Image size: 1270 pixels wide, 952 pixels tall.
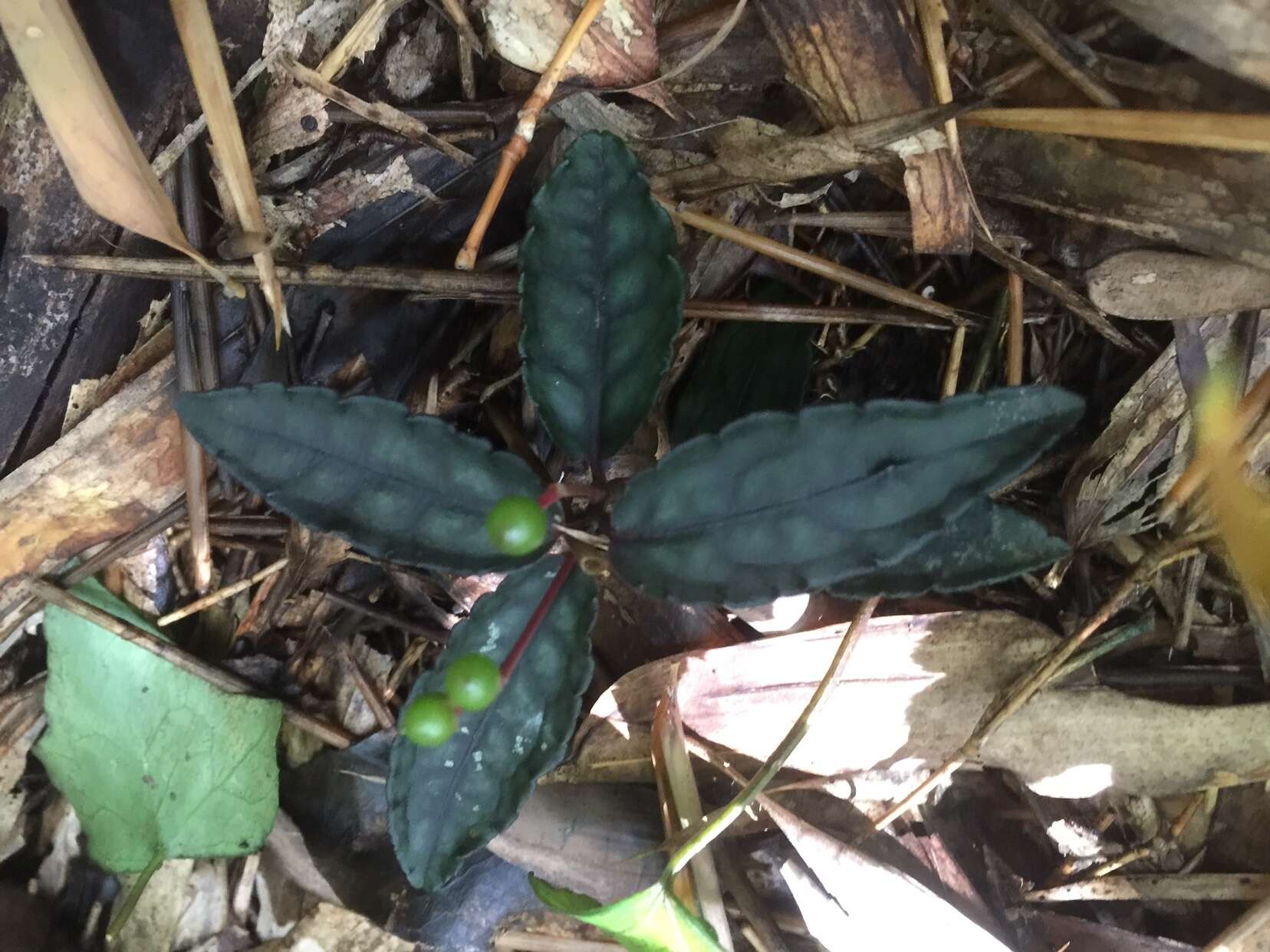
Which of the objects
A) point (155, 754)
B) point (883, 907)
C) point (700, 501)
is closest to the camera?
point (700, 501)

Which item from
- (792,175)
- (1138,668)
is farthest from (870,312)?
(1138,668)

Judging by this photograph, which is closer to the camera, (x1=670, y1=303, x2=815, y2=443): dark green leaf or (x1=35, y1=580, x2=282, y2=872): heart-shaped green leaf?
(x1=670, y1=303, x2=815, y2=443): dark green leaf

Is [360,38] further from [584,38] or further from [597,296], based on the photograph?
[597,296]

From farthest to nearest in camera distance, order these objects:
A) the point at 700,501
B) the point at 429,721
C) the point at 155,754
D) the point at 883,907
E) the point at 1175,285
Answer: the point at 155,754, the point at 883,907, the point at 1175,285, the point at 700,501, the point at 429,721

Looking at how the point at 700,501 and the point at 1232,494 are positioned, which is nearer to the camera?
the point at 700,501

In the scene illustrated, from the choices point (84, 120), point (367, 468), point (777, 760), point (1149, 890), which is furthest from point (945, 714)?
point (84, 120)

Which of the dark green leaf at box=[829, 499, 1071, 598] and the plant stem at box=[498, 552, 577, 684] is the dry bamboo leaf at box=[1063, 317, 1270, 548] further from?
the plant stem at box=[498, 552, 577, 684]

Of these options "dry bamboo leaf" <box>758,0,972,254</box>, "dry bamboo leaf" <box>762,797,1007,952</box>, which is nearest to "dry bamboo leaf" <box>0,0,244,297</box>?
"dry bamboo leaf" <box>758,0,972,254</box>

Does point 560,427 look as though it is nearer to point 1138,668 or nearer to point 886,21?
point 886,21
